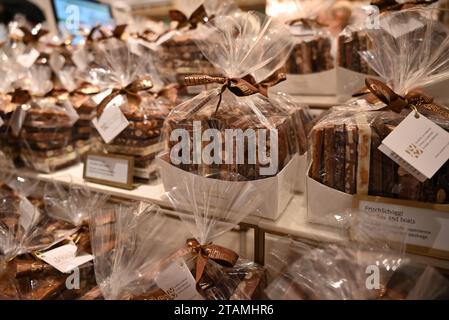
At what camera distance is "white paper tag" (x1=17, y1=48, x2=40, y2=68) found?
157 cm

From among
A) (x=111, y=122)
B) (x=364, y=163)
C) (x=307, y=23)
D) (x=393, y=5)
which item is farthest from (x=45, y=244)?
(x=393, y=5)

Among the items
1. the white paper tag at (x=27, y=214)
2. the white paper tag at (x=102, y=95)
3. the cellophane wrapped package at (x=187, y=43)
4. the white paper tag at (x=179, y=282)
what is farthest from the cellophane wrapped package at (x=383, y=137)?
the white paper tag at (x=27, y=214)

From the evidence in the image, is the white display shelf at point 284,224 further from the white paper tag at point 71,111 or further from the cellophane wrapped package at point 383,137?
the white paper tag at point 71,111

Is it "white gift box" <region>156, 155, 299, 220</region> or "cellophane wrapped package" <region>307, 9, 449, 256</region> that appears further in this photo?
"white gift box" <region>156, 155, 299, 220</region>

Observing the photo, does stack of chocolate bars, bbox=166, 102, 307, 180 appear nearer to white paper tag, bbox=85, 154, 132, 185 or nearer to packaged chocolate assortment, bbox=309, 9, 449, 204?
packaged chocolate assortment, bbox=309, 9, 449, 204

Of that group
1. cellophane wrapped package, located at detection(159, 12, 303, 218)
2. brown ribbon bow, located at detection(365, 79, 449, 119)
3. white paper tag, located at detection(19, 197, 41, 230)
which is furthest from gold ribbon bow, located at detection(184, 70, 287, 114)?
white paper tag, located at detection(19, 197, 41, 230)

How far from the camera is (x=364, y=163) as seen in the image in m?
0.81

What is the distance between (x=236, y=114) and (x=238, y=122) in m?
0.04

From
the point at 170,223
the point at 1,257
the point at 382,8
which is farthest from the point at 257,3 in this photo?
the point at 1,257

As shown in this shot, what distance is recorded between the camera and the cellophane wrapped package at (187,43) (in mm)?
Result: 1390

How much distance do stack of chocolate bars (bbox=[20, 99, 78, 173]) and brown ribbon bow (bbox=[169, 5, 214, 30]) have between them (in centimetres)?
61

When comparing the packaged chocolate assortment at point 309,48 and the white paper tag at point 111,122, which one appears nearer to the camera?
the white paper tag at point 111,122

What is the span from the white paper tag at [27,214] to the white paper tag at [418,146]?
3.71 ft

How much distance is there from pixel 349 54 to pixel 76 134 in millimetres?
1141
